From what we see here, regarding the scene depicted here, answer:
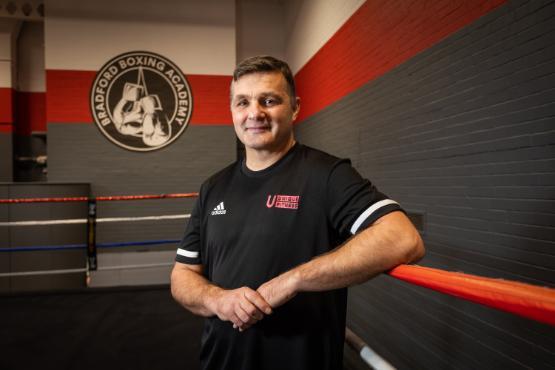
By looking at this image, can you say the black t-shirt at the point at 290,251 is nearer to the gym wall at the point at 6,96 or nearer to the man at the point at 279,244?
the man at the point at 279,244

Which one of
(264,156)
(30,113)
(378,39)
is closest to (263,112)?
(264,156)

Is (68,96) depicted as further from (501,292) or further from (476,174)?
(501,292)

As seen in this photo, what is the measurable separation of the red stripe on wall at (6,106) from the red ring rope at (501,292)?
21.3ft

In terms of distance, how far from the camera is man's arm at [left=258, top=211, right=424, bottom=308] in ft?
2.50

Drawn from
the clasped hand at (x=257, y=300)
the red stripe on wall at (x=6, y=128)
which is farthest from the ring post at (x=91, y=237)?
the red stripe on wall at (x=6, y=128)

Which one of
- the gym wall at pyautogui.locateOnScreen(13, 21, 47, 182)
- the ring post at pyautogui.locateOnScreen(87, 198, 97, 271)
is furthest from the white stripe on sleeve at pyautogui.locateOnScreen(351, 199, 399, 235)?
the gym wall at pyautogui.locateOnScreen(13, 21, 47, 182)

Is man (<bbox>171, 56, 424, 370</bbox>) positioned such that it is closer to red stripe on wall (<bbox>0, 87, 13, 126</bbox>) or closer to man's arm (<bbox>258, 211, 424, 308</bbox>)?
man's arm (<bbox>258, 211, 424, 308</bbox>)

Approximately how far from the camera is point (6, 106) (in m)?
5.27

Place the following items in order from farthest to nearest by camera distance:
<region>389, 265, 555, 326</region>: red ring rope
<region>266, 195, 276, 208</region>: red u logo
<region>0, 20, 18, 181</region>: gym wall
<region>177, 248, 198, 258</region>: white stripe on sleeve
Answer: <region>0, 20, 18, 181</region>: gym wall
<region>177, 248, 198, 258</region>: white stripe on sleeve
<region>266, 195, 276, 208</region>: red u logo
<region>389, 265, 555, 326</region>: red ring rope

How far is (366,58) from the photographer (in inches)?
116

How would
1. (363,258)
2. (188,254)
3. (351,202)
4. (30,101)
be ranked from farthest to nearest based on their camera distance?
(30,101), (188,254), (351,202), (363,258)

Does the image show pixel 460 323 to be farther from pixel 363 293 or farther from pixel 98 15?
pixel 98 15

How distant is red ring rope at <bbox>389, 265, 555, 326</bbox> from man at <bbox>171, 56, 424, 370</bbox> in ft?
0.54

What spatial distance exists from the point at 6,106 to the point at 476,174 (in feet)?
20.7
